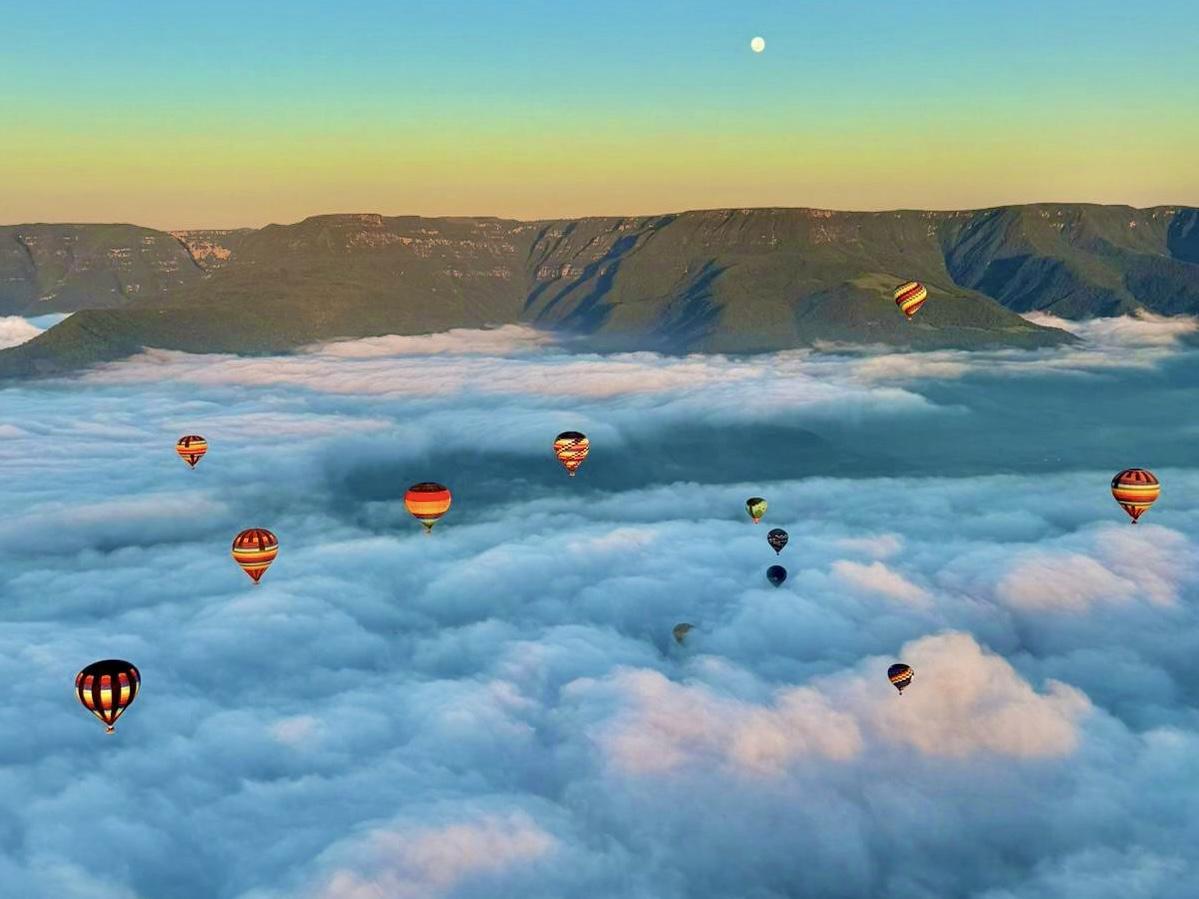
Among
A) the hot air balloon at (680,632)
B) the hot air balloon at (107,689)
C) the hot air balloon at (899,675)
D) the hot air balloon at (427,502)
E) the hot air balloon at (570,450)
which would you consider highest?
the hot air balloon at (570,450)

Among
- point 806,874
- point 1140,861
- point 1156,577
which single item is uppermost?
point 1156,577

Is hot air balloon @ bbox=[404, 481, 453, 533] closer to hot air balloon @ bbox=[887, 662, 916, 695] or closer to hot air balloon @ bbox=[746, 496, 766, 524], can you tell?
hot air balloon @ bbox=[887, 662, 916, 695]

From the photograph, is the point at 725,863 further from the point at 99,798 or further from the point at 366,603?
the point at 366,603

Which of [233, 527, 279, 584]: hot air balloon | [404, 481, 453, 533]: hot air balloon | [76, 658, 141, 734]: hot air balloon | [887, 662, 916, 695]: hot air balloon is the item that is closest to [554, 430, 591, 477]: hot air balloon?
[404, 481, 453, 533]: hot air balloon

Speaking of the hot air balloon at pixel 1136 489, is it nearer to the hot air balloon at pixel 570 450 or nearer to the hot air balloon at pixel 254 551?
the hot air balloon at pixel 570 450

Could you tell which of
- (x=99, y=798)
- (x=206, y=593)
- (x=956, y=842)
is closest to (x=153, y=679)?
(x=99, y=798)

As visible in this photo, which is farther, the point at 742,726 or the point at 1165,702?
the point at 1165,702

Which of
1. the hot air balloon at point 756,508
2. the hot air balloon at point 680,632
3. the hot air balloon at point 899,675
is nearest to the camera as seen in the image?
the hot air balloon at point 899,675

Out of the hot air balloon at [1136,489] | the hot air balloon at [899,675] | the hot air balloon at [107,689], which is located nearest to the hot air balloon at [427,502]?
the hot air balloon at [107,689]
